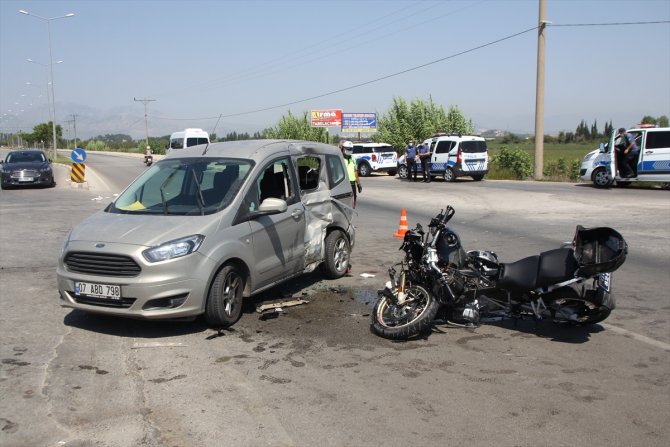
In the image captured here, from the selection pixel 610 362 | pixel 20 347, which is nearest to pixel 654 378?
pixel 610 362

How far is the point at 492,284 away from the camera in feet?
19.6

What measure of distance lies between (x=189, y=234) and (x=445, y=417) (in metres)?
2.98

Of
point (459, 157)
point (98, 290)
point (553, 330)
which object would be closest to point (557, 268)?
point (553, 330)

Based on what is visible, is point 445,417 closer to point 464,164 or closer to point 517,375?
point 517,375

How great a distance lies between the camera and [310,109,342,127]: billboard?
57875mm

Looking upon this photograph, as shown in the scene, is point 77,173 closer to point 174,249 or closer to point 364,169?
point 364,169

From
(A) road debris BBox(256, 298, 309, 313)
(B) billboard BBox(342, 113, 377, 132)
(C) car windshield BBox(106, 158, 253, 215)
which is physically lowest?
(A) road debris BBox(256, 298, 309, 313)

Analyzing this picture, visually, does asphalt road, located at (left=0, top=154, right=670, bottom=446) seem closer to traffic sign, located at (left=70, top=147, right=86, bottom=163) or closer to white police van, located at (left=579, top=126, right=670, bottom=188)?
white police van, located at (left=579, top=126, right=670, bottom=188)

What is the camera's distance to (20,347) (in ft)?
18.2

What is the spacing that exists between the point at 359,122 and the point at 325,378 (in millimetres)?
54796

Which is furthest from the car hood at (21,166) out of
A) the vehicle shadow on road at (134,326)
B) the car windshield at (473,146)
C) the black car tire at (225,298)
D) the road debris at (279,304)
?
the black car tire at (225,298)

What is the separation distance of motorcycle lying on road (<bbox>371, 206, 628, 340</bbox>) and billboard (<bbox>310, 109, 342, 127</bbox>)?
5262 cm

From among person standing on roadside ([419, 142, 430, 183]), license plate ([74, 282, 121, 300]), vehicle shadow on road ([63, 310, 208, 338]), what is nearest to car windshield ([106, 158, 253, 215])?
license plate ([74, 282, 121, 300])

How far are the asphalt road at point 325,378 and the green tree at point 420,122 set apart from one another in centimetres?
4073
